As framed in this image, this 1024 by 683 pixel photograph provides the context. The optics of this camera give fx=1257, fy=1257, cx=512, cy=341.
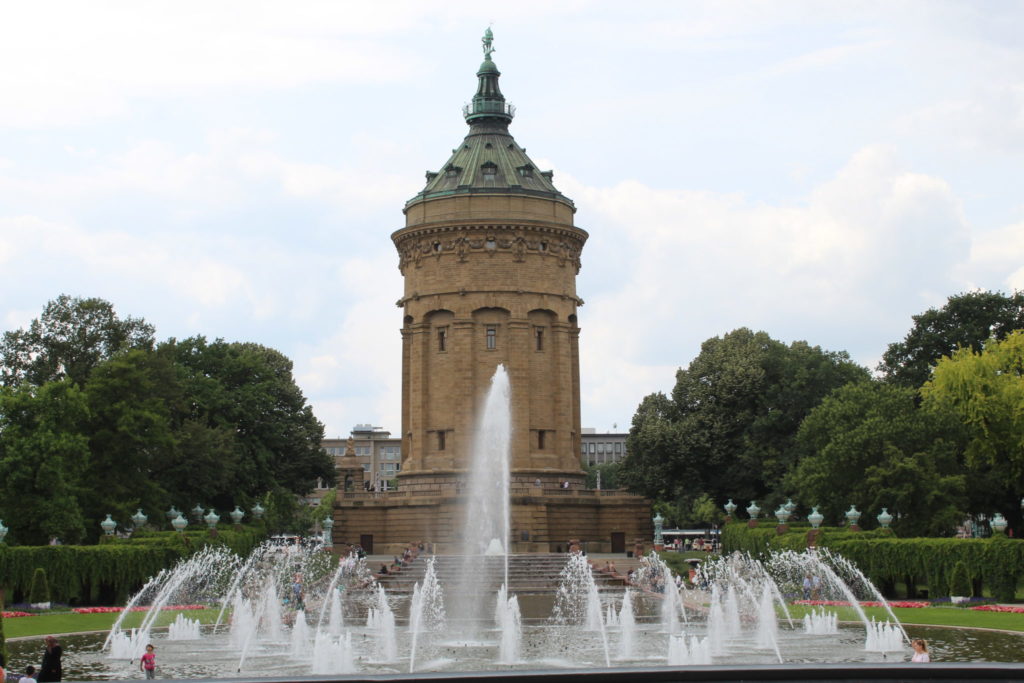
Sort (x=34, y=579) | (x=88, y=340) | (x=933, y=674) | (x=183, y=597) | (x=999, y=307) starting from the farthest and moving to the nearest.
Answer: (x=999, y=307), (x=88, y=340), (x=183, y=597), (x=34, y=579), (x=933, y=674)

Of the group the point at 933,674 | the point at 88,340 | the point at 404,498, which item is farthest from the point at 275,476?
the point at 933,674

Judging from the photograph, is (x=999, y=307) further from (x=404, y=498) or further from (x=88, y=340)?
(x=88, y=340)

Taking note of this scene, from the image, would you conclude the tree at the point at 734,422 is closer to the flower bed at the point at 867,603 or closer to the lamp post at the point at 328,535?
the lamp post at the point at 328,535

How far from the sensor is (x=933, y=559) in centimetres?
3844

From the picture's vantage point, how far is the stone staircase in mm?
47219

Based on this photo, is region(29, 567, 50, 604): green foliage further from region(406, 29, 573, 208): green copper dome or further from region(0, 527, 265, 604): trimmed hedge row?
region(406, 29, 573, 208): green copper dome

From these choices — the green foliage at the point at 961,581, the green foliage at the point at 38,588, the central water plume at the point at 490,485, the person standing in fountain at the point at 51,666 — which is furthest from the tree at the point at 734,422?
the person standing in fountain at the point at 51,666

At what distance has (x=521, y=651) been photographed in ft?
86.5

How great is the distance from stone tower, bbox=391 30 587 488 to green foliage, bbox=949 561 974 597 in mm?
30173

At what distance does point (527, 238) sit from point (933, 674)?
54.2 m

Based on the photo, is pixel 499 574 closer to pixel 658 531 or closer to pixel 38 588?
pixel 658 531

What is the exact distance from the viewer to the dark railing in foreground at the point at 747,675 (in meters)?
13.3

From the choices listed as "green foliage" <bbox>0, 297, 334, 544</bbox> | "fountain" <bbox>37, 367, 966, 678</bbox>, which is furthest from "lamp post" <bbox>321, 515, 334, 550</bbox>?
"green foliage" <bbox>0, 297, 334, 544</bbox>

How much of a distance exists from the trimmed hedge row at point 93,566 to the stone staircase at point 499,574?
28.4ft
